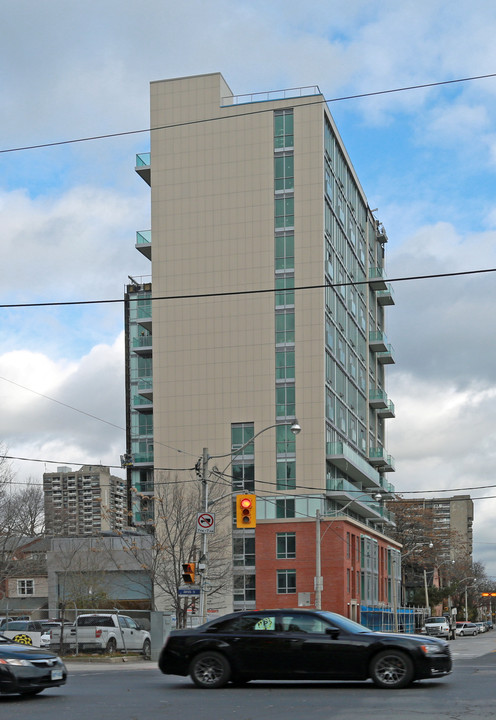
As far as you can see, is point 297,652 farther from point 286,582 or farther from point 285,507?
point 285,507

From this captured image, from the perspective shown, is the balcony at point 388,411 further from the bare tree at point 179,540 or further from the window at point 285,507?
the bare tree at point 179,540

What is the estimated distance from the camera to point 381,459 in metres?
90.4

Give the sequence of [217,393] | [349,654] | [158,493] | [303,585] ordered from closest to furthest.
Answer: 1. [349,654]
2. [158,493]
3. [303,585]
4. [217,393]

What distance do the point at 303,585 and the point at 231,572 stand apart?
5.07m

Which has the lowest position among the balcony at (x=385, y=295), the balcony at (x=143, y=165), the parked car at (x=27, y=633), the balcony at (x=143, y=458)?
the parked car at (x=27, y=633)

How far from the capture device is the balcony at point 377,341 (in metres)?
93.1

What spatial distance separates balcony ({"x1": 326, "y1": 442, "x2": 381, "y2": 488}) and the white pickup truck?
1321 inches

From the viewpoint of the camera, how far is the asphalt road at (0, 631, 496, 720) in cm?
1407

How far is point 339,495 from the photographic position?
7044 cm

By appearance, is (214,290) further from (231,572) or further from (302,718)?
(302,718)

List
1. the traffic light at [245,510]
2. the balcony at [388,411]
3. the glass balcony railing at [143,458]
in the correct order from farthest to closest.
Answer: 1. the balcony at [388,411]
2. the glass balcony railing at [143,458]
3. the traffic light at [245,510]

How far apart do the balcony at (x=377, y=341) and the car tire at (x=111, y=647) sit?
58917 millimetres

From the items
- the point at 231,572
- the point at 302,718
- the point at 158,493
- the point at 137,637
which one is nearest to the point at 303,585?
the point at 231,572

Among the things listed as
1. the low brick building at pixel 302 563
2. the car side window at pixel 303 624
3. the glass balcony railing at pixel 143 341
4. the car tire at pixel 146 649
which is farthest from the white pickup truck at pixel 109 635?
the glass balcony railing at pixel 143 341
